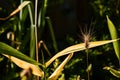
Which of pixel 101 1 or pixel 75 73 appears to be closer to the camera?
pixel 75 73

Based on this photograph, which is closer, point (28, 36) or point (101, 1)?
point (28, 36)

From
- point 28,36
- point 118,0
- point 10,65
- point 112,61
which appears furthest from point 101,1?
point 10,65

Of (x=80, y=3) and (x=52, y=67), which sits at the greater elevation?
(x=80, y=3)

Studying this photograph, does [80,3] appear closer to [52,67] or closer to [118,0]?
[118,0]

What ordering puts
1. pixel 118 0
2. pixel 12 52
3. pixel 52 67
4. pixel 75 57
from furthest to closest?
pixel 118 0 → pixel 75 57 → pixel 52 67 → pixel 12 52

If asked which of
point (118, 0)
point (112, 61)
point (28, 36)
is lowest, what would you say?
point (112, 61)

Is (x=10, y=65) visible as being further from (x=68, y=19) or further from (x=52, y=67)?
(x=68, y=19)

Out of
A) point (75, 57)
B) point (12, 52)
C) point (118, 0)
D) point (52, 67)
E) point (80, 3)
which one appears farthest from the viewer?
point (80, 3)

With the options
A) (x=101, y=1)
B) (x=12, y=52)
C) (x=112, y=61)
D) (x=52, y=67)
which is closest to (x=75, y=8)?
(x=101, y=1)

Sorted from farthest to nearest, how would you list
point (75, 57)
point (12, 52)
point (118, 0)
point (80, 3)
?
point (80, 3)
point (118, 0)
point (75, 57)
point (12, 52)
